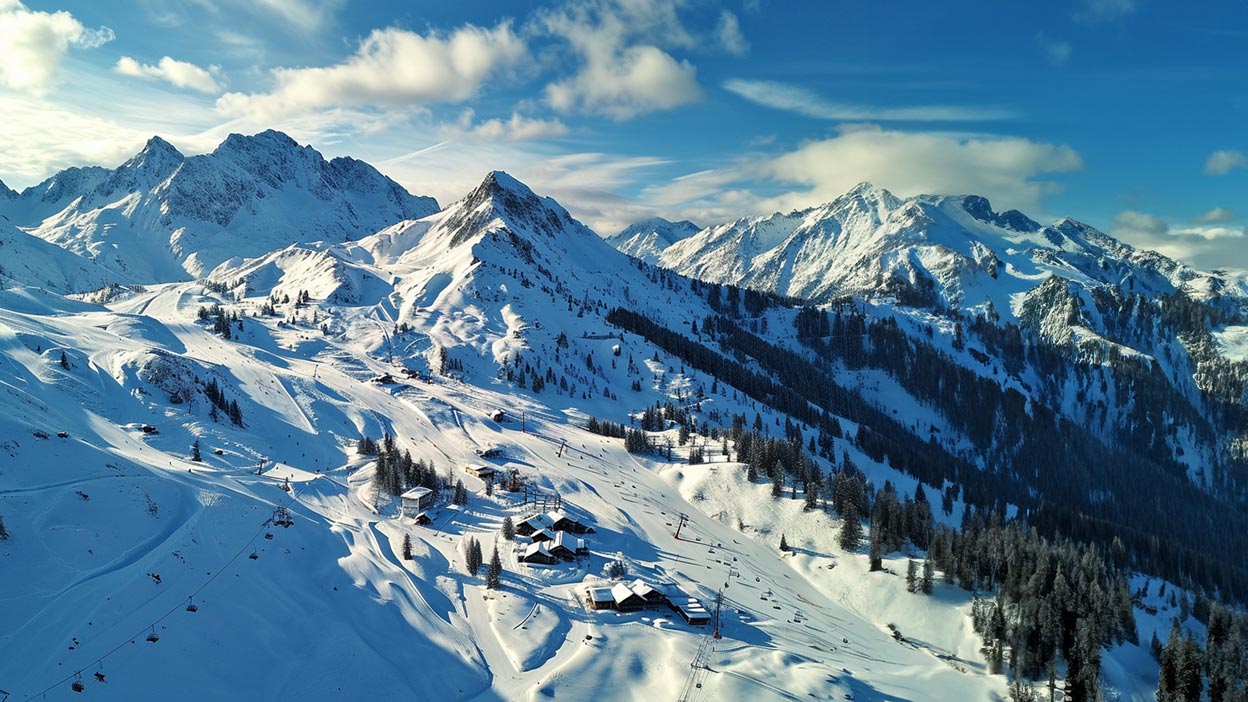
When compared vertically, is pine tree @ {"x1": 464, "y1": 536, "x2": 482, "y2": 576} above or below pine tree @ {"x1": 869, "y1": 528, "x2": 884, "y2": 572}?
below

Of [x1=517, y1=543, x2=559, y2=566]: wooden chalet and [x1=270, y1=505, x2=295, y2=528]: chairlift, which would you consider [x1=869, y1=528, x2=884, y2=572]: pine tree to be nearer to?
[x1=517, y1=543, x2=559, y2=566]: wooden chalet

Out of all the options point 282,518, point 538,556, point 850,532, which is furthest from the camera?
point 850,532

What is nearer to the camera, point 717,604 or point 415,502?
point 717,604

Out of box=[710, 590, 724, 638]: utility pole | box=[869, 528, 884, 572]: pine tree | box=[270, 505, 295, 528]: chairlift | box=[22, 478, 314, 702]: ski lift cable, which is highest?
box=[869, 528, 884, 572]: pine tree

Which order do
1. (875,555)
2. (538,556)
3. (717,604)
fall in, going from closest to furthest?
(717,604) < (538,556) < (875,555)

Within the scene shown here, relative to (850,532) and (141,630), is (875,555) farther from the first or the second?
(141,630)

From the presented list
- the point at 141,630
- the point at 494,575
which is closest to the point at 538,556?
the point at 494,575

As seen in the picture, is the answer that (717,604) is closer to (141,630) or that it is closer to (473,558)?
(473,558)

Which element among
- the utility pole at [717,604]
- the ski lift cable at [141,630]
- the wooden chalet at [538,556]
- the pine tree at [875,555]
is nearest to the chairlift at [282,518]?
the ski lift cable at [141,630]

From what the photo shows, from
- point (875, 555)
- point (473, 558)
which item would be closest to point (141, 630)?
point (473, 558)

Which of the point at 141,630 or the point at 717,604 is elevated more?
the point at 141,630

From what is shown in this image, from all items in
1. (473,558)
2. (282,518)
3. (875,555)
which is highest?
(875,555)

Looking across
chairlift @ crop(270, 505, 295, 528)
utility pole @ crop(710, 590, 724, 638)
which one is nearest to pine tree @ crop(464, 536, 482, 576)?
chairlift @ crop(270, 505, 295, 528)

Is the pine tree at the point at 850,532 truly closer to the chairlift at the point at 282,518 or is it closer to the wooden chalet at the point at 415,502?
the wooden chalet at the point at 415,502
